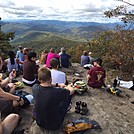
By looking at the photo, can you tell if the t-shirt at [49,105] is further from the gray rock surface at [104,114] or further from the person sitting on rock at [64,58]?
the person sitting on rock at [64,58]

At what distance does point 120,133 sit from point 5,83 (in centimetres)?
332

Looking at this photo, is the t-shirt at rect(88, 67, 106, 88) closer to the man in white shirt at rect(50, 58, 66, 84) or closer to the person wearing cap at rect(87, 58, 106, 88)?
the person wearing cap at rect(87, 58, 106, 88)

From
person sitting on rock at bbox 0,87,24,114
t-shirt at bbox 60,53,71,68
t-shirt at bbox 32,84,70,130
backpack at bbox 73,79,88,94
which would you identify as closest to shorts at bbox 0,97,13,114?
person sitting on rock at bbox 0,87,24,114

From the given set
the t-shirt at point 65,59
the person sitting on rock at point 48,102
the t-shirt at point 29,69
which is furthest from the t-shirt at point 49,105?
the t-shirt at point 65,59

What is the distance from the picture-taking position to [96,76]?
7754 millimetres

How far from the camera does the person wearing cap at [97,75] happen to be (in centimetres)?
757

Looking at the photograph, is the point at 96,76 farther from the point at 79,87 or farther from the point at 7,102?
the point at 7,102

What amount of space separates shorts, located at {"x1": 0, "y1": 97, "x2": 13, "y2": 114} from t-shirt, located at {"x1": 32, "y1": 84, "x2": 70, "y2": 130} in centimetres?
87

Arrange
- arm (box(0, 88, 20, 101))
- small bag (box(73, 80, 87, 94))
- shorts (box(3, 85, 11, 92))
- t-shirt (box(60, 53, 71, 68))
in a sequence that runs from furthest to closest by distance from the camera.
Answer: t-shirt (box(60, 53, 71, 68)) → small bag (box(73, 80, 87, 94)) → shorts (box(3, 85, 11, 92)) → arm (box(0, 88, 20, 101))

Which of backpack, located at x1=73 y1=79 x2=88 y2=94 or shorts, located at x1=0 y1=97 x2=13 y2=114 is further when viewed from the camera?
backpack, located at x1=73 y1=79 x2=88 y2=94

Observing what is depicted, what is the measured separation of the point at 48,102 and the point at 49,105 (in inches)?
2.8

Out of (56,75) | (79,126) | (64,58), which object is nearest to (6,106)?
(79,126)

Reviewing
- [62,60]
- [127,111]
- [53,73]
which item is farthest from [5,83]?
[62,60]

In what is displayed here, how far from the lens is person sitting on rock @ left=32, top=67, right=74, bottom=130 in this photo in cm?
399
